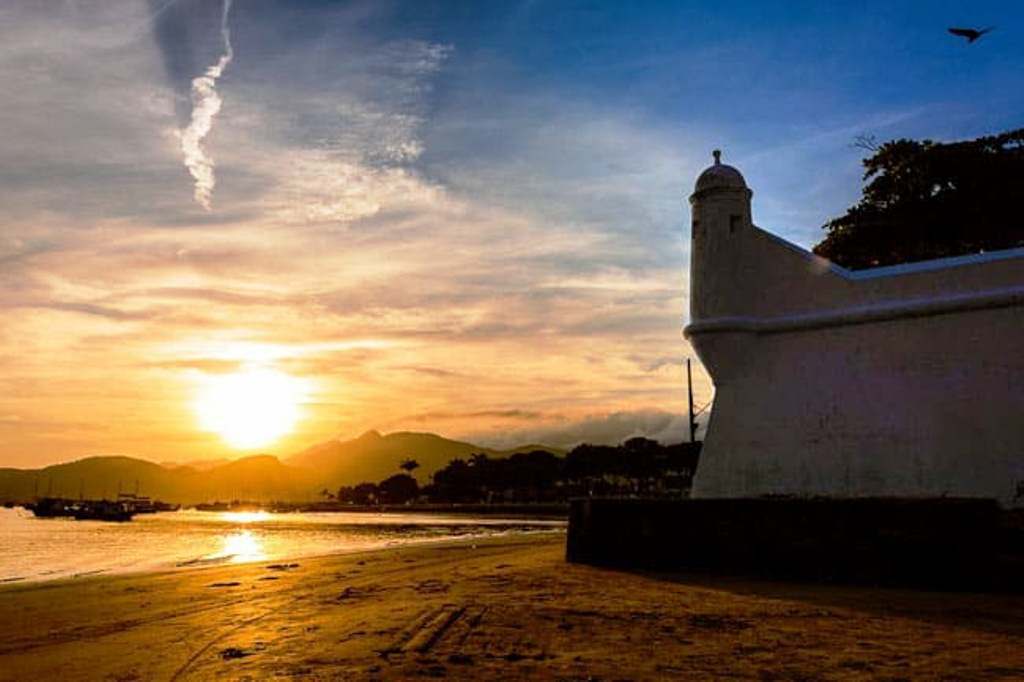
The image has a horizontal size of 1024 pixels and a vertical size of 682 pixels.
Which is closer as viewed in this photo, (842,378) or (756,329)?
(842,378)

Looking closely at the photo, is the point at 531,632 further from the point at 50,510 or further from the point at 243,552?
the point at 50,510

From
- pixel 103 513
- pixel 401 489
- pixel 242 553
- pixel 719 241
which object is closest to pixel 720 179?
pixel 719 241

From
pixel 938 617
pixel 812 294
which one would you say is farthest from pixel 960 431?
pixel 938 617

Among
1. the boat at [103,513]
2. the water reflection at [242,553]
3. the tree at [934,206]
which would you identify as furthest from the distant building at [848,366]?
the boat at [103,513]

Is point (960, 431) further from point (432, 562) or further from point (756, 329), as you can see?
point (432, 562)

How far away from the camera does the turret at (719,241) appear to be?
59.7 feet

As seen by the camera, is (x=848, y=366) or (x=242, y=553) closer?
(x=848, y=366)

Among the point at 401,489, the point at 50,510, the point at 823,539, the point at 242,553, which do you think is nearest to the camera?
the point at 823,539

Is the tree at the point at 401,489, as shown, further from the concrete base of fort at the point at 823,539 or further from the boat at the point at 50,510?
the concrete base of fort at the point at 823,539

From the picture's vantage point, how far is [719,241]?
60.6 ft

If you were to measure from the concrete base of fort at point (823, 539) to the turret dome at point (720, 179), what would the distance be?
7425 millimetres

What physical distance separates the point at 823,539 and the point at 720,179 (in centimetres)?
857

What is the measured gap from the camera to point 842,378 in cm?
1659

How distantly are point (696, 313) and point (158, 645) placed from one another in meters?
12.9
